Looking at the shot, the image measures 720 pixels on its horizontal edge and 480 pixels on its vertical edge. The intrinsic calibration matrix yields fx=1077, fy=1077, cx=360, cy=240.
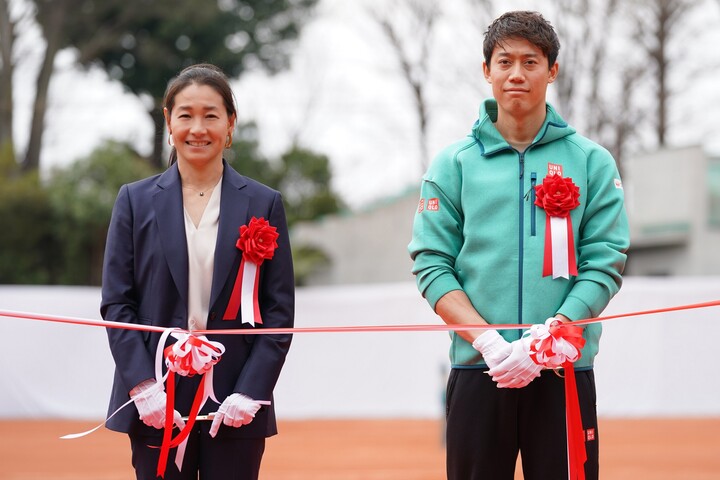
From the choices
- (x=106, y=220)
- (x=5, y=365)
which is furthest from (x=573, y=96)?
(x=5, y=365)

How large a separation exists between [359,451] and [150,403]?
28.1 feet

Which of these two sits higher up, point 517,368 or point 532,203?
point 532,203

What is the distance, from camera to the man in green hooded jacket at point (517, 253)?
2.95 metres

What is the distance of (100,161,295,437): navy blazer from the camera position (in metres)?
3.06

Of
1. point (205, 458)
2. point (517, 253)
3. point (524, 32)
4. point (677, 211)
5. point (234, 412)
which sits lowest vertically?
point (205, 458)

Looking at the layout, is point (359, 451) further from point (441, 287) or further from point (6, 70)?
point (6, 70)

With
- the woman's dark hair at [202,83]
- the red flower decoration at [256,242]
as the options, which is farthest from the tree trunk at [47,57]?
the red flower decoration at [256,242]

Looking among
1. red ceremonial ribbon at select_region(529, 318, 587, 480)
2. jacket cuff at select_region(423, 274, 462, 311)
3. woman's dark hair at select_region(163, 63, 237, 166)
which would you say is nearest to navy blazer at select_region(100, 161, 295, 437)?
woman's dark hair at select_region(163, 63, 237, 166)

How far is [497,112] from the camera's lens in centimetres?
323

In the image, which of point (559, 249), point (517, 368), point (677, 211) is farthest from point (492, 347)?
point (677, 211)

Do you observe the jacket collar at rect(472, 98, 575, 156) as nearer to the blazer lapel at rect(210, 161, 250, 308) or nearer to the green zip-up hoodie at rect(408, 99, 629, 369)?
the green zip-up hoodie at rect(408, 99, 629, 369)

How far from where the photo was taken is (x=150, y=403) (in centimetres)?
301

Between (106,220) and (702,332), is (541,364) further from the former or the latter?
(106,220)

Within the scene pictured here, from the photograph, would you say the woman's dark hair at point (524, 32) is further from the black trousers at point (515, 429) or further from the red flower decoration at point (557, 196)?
the black trousers at point (515, 429)
